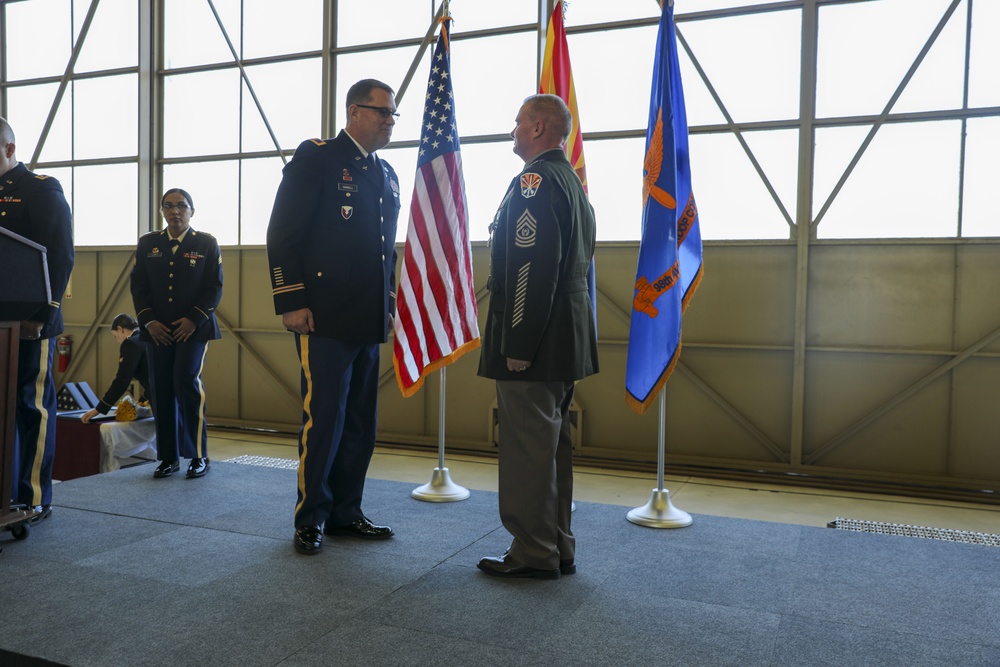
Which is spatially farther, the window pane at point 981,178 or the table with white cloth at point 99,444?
the table with white cloth at point 99,444

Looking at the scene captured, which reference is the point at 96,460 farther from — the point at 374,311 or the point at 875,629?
the point at 875,629

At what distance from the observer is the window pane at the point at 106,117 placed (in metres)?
7.57

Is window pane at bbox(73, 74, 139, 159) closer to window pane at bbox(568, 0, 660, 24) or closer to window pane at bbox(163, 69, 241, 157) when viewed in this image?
window pane at bbox(163, 69, 241, 157)

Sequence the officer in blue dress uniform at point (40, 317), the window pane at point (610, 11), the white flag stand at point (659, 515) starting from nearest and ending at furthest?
the officer in blue dress uniform at point (40, 317) → the white flag stand at point (659, 515) → the window pane at point (610, 11)

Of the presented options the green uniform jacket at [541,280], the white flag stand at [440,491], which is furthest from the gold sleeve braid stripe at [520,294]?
the white flag stand at [440,491]

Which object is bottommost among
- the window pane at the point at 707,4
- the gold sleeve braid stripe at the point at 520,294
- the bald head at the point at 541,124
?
the gold sleeve braid stripe at the point at 520,294

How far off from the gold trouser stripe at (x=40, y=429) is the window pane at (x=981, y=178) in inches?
197

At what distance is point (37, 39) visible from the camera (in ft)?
26.8

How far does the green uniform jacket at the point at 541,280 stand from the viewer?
7.88 ft

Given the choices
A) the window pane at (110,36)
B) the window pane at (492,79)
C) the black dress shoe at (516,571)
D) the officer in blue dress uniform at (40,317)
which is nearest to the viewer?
the black dress shoe at (516,571)

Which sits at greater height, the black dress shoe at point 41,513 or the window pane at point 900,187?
the window pane at point 900,187

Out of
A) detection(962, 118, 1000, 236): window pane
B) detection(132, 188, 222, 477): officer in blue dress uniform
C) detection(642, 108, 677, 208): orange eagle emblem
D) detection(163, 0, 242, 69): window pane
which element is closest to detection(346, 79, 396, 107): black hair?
detection(642, 108, 677, 208): orange eagle emblem

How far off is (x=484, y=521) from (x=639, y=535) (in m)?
0.65

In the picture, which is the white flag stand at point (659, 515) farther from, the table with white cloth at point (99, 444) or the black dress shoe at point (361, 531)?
the table with white cloth at point (99, 444)
